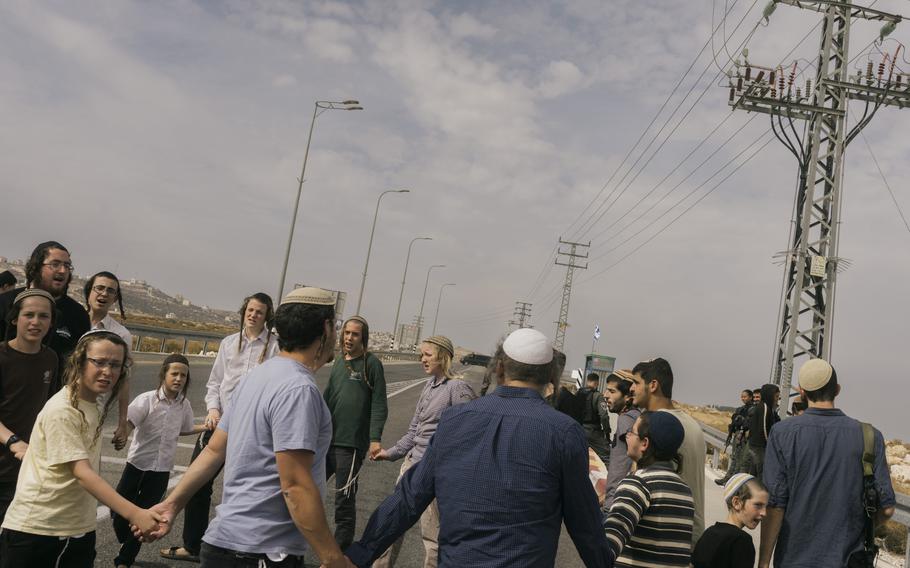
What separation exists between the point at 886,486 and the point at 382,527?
3.25 m

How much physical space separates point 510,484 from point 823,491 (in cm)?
273

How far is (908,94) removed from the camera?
18.5 meters

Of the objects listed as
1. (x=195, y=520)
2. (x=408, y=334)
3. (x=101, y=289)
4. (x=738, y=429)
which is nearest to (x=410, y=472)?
(x=195, y=520)

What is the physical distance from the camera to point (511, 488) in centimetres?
267

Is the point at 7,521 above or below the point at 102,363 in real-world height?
below

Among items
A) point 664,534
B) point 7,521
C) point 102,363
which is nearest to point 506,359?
point 664,534

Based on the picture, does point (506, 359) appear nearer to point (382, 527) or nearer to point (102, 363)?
point (382, 527)

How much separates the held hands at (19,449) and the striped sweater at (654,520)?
9.78 ft

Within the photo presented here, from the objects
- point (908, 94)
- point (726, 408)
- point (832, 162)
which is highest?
point (908, 94)

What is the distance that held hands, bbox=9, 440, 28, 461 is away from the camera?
13.0 ft

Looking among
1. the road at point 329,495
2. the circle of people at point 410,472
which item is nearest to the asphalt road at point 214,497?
the road at point 329,495

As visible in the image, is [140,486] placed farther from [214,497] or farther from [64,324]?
[214,497]

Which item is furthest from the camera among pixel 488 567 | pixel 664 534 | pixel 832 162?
pixel 832 162

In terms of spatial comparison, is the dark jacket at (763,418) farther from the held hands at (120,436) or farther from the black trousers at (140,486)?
the held hands at (120,436)
